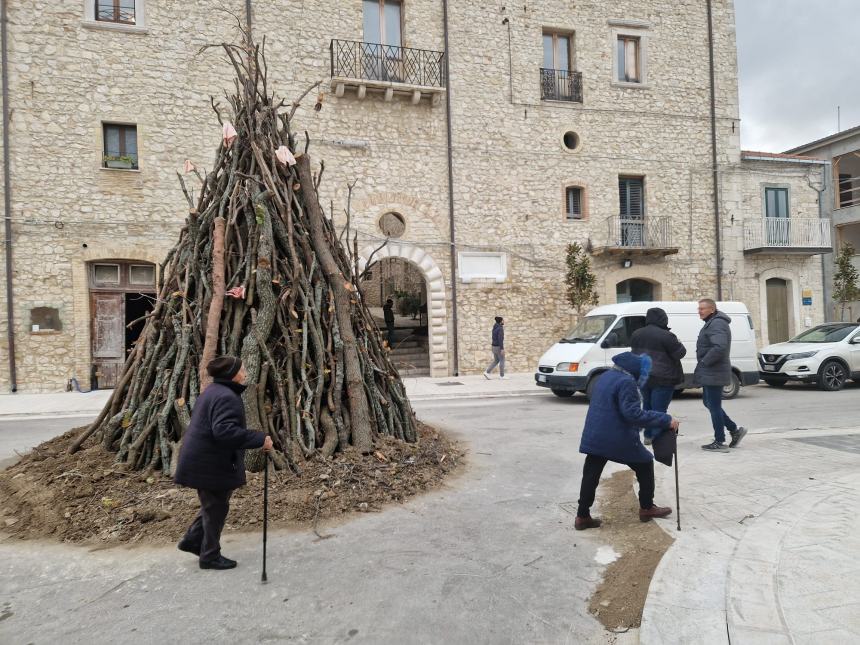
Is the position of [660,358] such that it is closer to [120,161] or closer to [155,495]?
[155,495]

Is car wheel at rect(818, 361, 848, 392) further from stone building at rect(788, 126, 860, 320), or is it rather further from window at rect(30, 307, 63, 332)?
window at rect(30, 307, 63, 332)

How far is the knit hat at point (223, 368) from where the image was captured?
3.70 metres

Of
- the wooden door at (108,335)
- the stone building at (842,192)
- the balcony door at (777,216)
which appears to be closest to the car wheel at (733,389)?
the balcony door at (777,216)

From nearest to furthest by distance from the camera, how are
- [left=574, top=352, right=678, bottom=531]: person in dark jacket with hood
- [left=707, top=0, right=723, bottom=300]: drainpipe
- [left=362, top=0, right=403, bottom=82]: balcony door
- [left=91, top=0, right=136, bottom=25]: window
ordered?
1. [left=574, top=352, right=678, bottom=531]: person in dark jacket with hood
2. [left=91, top=0, right=136, bottom=25]: window
3. [left=362, top=0, right=403, bottom=82]: balcony door
4. [left=707, top=0, right=723, bottom=300]: drainpipe

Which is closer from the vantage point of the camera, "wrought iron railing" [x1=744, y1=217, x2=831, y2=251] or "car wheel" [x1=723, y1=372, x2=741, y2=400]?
"car wheel" [x1=723, y1=372, x2=741, y2=400]

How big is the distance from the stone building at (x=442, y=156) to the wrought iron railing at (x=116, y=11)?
0.21 ft

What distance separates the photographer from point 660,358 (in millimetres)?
6773

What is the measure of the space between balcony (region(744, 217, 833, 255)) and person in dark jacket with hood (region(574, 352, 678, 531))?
18.0 meters

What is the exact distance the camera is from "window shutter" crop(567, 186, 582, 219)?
60.5ft

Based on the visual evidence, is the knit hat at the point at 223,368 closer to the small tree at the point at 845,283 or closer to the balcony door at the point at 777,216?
the balcony door at the point at 777,216

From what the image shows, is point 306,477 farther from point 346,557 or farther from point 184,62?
point 184,62

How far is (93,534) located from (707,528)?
453 centimetres

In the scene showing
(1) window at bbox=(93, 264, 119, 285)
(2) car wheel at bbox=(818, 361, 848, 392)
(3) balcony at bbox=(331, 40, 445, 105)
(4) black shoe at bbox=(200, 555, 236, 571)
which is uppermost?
(3) balcony at bbox=(331, 40, 445, 105)

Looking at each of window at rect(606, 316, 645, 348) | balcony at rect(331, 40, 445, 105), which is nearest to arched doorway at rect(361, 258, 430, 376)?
balcony at rect(331, 40, 445, 105)
